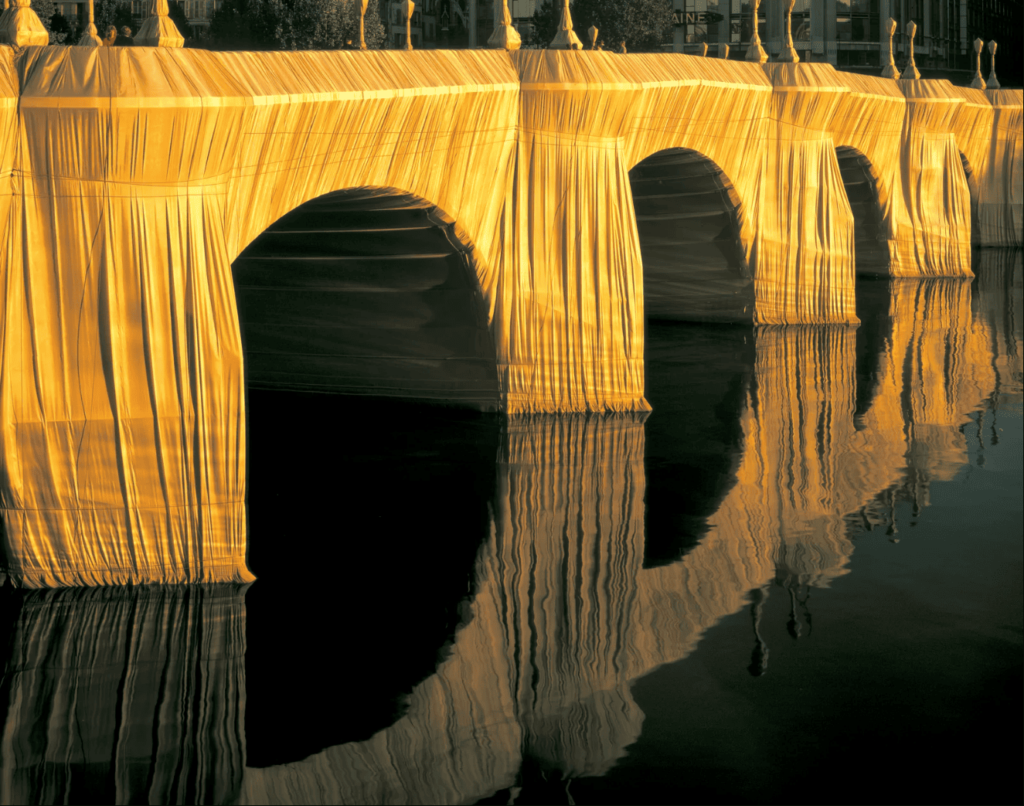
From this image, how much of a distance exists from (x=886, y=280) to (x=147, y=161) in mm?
24026

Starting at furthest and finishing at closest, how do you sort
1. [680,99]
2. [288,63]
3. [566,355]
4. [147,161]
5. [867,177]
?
[867,177], [680,99], [566,355], [288,63], [147,161]

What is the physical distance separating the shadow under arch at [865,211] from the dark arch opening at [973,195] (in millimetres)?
4999

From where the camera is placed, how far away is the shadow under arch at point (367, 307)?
14.7 m

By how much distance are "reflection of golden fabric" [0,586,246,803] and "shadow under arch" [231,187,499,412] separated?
5.57 meters

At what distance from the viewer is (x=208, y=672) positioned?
869cm

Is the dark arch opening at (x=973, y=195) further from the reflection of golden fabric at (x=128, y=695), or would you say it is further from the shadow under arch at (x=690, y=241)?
the reflection of golden fabric at (x=128, y=695)

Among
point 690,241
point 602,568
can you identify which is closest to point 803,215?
point 690,241

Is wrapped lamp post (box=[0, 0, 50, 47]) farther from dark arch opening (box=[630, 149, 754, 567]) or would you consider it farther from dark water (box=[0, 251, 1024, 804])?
dark arch opening (box=[630, 149, 754, 567])

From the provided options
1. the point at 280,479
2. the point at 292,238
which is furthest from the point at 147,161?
the point at 292,238

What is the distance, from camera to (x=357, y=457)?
1466 cm

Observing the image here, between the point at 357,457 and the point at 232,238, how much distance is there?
4.62 meters

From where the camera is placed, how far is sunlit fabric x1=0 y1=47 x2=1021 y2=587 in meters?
9.32

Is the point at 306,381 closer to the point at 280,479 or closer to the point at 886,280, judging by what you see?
the point at 280,479

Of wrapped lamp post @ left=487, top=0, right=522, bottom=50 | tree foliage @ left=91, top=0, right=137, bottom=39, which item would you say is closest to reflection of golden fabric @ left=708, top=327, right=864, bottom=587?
wrapped lamp post @ left=487, top=0, right=522, bottom=50
